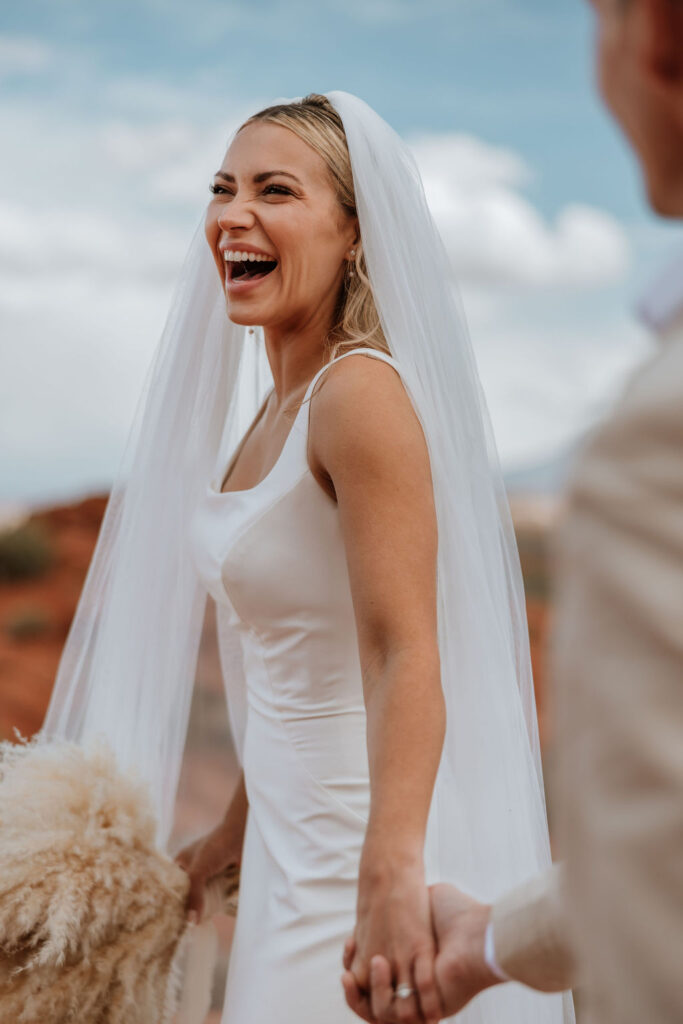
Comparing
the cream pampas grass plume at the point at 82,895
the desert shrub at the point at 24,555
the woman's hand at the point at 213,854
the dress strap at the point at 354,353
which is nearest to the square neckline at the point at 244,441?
the dress strap at the point at 354,353

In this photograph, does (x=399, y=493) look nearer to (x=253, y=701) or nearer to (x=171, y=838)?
(x=253, y=701)

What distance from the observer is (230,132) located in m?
2.56

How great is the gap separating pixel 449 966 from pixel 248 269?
1.40 meters

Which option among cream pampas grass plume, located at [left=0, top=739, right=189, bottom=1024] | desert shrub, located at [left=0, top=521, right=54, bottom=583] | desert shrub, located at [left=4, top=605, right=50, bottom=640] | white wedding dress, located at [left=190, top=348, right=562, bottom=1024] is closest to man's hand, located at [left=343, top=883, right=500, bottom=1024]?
white wedding dress, located at [left=190, top=348, right=562, bottom=1024]

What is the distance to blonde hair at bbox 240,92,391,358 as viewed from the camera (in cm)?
223

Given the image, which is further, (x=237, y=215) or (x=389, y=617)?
(x=237, y=215)

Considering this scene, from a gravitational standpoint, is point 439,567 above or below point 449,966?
above

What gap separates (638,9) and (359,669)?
55.8 inches

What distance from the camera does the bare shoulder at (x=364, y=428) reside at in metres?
1.86

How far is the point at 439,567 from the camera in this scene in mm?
2084

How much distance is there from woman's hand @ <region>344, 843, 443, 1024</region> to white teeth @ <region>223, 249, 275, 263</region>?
1.17m

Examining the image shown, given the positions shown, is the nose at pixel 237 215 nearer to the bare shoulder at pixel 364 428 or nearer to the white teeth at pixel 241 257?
the white teeth at pixel 241 257

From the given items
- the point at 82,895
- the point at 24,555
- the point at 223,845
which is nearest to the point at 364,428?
the point at 82,895

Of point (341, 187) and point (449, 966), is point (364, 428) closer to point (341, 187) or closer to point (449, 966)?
point (341, 187)
